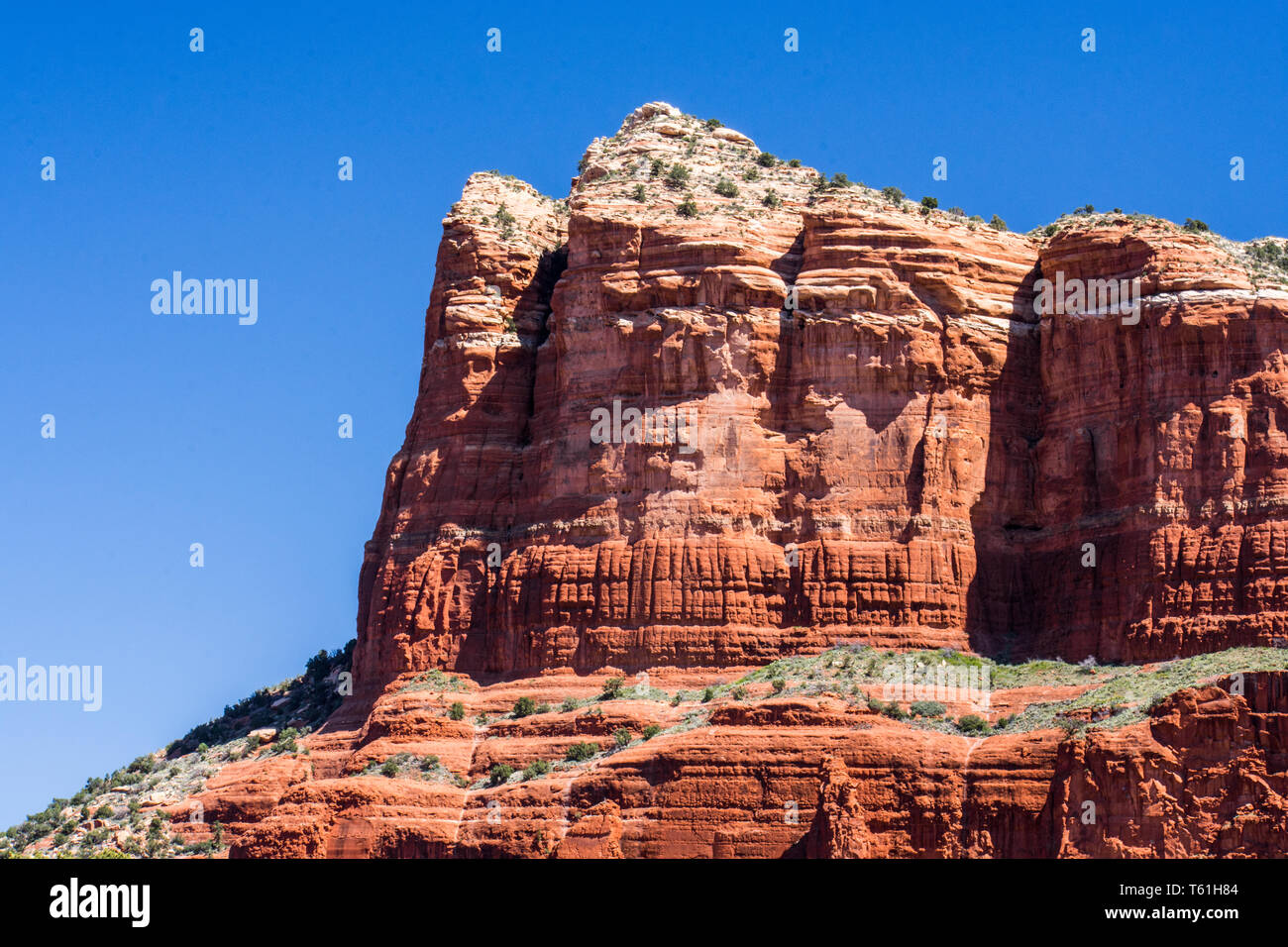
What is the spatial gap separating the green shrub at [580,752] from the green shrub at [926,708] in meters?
11.7

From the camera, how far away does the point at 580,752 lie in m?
89.6

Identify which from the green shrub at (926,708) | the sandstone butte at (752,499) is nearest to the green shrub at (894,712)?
the green shrub at (926,708)

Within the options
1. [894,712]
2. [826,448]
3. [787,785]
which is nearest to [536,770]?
[787,785]

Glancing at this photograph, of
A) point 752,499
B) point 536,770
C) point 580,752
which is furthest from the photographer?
point 752,499

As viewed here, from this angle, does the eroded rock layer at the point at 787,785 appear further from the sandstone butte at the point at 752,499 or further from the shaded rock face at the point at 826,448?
the shaded rock face at the point at 826,448

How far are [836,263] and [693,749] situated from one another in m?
24.4

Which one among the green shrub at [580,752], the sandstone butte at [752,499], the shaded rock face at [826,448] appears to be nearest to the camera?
the sandstone butte at [752,499]

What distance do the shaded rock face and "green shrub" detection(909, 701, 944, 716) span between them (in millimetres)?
6502

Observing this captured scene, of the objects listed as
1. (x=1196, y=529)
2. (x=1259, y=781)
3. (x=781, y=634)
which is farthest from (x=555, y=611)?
(x=1259, y=781)

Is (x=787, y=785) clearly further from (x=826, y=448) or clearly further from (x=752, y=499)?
(x=826, y=448)

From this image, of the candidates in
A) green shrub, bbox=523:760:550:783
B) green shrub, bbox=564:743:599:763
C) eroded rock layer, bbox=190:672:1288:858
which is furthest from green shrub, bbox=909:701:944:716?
green shrub, bbox=523:760:550:783

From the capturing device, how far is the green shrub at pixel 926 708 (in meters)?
87.7

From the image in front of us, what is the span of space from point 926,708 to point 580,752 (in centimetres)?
1271

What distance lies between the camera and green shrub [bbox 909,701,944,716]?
288 feet
